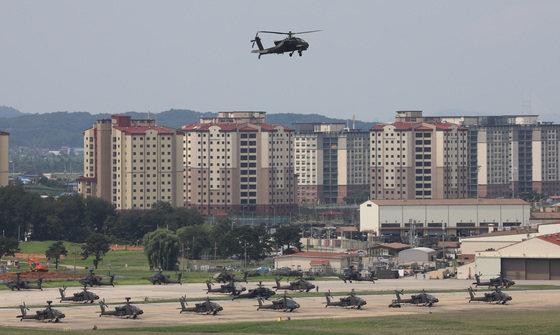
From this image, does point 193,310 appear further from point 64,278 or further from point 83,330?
point 64,278

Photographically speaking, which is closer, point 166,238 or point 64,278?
point 64,278

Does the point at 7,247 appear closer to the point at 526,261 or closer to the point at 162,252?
the point at 162,252

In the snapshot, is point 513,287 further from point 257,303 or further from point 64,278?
point 64,278

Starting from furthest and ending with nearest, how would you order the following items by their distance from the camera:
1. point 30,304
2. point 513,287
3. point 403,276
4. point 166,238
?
point 166,238
point 403,276
point 513,287
point 30,304

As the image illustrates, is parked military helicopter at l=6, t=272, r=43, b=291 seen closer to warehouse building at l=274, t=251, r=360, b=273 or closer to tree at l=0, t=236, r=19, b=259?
tree at l=0, t=236, r=19, b=259

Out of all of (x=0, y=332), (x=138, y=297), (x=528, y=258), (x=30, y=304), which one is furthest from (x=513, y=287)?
(x=0, y=332)

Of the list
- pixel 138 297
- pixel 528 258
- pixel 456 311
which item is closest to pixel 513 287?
pixel 528 258

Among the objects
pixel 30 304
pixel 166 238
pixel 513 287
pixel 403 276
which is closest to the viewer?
pixel 30 304

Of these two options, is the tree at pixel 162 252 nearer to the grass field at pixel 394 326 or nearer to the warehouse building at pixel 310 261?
the warehouse building at pixel 310 261

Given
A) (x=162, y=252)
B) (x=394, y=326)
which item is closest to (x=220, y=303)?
(x=394, y=326)
